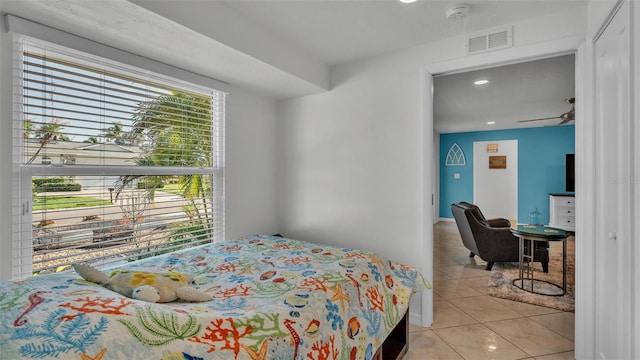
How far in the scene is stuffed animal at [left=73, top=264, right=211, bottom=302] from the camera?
131cm

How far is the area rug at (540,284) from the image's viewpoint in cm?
300

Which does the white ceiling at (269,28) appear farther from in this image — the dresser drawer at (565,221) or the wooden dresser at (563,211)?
the dresser drawer at (565,221)

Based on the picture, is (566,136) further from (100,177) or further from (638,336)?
(100,177)

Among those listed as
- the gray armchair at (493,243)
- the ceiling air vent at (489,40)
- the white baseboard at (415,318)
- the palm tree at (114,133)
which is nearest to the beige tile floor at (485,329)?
the white baseboard at (415,318)

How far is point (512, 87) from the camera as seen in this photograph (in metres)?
3.99

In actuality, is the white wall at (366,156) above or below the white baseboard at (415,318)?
above

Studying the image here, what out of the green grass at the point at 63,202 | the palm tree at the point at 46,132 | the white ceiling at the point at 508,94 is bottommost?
the green grass at the point at 63,202

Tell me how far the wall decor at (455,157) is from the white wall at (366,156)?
5815 mm

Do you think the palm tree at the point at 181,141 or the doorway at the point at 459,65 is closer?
the doorway at the point at 459,65

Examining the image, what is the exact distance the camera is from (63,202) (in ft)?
6.04

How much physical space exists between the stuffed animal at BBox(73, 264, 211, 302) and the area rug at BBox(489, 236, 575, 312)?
3082 mm

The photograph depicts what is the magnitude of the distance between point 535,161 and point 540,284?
4515mm

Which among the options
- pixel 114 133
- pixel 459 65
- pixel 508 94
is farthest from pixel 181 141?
pixel 508 94

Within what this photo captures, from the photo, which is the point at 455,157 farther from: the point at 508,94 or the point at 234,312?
the point at 234,312
